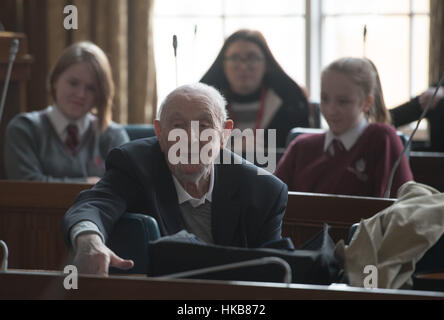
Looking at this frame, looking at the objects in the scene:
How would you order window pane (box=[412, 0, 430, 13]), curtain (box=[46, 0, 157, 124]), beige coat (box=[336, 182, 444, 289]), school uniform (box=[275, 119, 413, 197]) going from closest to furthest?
beige coat (box=[336, 182, 444, 289]) < school uniform (box=[275, 119, 413, 197]) < window pane (box=[412, 0, 430, 13]) < curtain (box=[46, 0, 157, 124])

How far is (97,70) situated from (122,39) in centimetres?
197

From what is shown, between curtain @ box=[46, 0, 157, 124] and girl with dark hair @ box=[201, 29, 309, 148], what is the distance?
1416 mm

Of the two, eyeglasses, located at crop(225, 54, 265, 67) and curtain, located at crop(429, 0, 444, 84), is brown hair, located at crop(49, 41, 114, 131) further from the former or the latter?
curtain, located at crop(429, 0, 444, 84)

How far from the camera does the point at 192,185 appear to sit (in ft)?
6.59

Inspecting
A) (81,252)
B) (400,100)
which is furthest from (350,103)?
(400,100)

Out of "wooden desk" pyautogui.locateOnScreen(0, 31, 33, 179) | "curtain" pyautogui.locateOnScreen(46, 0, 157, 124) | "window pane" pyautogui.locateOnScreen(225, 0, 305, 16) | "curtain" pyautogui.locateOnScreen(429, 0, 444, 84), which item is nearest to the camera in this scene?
"wooden desk" pyautogui.locateOnScreen(0, 31, 33, 179)

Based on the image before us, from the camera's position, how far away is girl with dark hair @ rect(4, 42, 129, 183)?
333cm

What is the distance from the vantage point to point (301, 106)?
4.06 meters

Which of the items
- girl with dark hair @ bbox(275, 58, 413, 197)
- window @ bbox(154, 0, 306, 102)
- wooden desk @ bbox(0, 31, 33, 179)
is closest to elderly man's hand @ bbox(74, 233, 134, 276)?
girl with dark hair @ bbox(275, 58, 413, 197)

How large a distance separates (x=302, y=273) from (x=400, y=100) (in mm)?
4289

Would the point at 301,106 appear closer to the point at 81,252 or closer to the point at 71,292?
the point at 81,252

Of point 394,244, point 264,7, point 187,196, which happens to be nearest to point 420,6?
point 264,7

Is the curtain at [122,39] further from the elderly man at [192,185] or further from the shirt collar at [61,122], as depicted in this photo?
the elderly man at [192,185]

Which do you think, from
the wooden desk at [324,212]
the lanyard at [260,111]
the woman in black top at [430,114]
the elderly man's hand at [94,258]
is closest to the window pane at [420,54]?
the woman in black top at [430,114]
